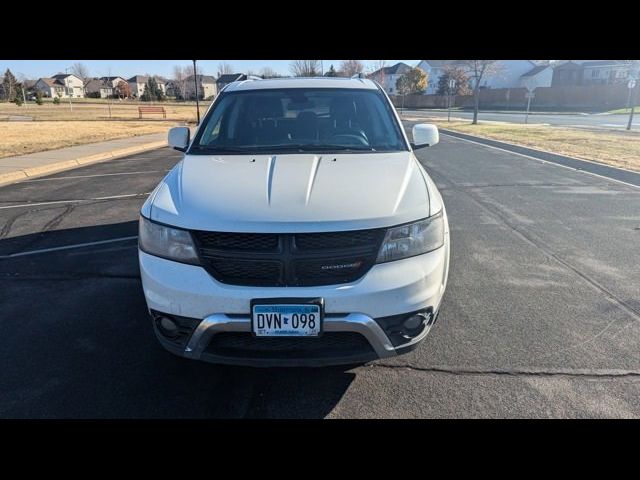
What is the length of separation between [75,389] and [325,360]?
1.61 metres

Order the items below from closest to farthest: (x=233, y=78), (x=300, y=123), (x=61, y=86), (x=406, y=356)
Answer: (x=406, y=356) < (x=300, y=123) < (x=233, y=78) < (x=61, y=86)

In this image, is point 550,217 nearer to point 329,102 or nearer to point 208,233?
point 329,102

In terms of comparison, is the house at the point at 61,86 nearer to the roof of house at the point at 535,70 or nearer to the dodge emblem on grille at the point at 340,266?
the roof of house at the point at 535,70

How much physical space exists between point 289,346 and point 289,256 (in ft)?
1.59

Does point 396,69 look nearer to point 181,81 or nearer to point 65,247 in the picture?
point 181,81

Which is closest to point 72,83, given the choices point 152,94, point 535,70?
point 152,94

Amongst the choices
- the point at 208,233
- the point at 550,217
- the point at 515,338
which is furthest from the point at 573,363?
the point at 550,217

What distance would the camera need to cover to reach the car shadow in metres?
2.66

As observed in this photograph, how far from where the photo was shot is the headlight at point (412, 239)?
252 centimetres

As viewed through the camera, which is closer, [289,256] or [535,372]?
[289,256]

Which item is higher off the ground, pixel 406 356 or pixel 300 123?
pixel 300 123

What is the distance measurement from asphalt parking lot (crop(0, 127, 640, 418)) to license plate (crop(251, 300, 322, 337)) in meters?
0.57

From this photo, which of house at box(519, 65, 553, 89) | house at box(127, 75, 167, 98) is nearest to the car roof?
house at box(519, 65, 553, 89)

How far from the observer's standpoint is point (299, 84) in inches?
170
